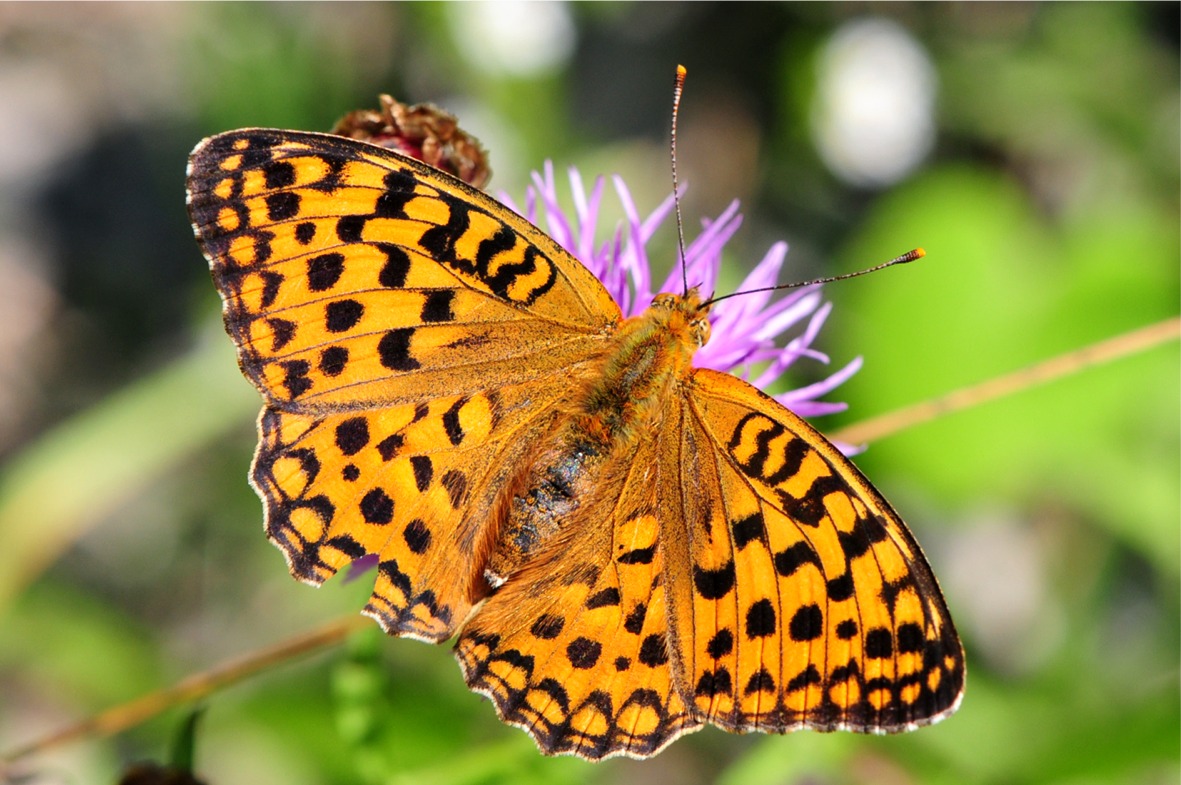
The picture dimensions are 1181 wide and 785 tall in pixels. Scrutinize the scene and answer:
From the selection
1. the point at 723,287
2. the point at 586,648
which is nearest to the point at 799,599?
the point at 586,648

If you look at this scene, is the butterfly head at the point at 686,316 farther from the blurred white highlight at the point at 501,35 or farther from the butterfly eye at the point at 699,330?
the blurred white highlight at the point at 501,35

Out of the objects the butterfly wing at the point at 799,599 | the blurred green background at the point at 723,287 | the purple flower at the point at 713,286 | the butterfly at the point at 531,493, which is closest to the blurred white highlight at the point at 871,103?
the blurred green background at the point at 723,287

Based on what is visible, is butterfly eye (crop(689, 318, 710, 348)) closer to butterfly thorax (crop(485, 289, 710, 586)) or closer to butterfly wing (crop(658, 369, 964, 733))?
butterfly thorax (crop(485, 289, 710, 586))

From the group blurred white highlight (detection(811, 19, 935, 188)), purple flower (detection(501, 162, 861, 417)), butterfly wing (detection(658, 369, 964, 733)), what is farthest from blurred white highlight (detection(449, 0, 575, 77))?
butterfly wing (detection(658, 369, 964, 733))

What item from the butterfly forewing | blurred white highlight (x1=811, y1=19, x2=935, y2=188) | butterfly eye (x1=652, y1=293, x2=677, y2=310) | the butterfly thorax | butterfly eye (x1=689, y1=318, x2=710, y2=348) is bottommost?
the butterfly thorax

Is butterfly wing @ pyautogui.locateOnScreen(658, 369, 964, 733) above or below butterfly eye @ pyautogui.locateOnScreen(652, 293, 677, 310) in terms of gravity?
below

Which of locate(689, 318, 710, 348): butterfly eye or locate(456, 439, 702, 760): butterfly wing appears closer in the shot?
locate(456, 439, 702, 760): butterfly wing

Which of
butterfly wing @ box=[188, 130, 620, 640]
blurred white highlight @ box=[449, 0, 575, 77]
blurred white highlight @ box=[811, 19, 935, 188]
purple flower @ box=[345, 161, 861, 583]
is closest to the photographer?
butterfly wing @ box=[188, 130, 620, 640]
